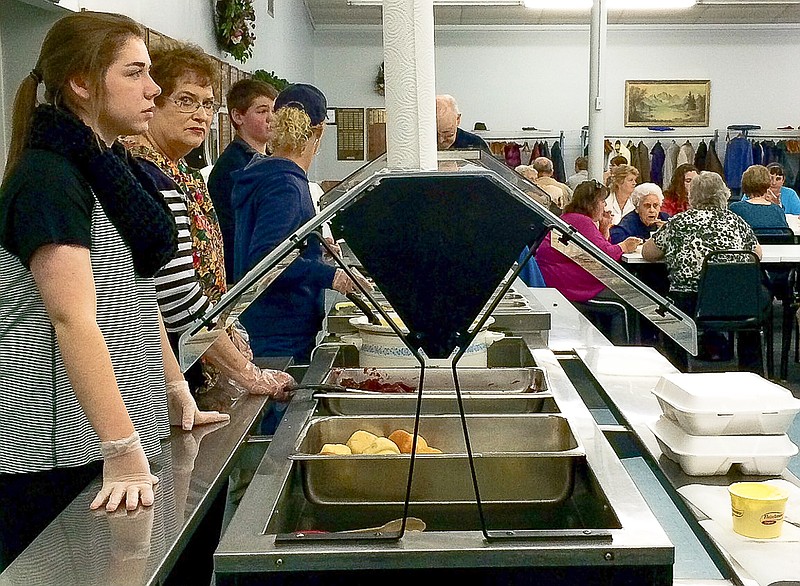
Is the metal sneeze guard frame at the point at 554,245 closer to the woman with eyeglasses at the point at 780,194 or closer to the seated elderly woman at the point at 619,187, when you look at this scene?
the seated elderly woman at the point at 619,187

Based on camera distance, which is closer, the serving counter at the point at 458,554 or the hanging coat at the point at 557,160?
the serving counter at the point at 458,554

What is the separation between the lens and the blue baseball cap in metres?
3.14

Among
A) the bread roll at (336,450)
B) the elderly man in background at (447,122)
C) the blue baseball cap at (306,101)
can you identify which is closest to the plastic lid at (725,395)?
the bread roll at (336,450)

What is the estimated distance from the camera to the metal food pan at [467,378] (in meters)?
2.07

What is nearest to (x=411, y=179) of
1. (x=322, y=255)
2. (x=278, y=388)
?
(x=278, y=388)

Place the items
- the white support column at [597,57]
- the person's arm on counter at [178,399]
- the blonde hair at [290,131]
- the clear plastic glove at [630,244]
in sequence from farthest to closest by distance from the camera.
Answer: the white support column at [597,57] < the clear plastic glove at [630,244] < the blonde hair at [290,131] < the person's arm on counter at [178,399]

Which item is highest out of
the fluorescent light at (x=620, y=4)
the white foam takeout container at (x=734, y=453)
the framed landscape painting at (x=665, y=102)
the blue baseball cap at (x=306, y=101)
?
the fluorescent light at (x=620, y=4)

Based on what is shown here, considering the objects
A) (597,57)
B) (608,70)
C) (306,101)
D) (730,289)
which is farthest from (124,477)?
(608,70)

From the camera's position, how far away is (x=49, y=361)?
4.74ft

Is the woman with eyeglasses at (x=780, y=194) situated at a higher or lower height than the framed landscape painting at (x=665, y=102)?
lower

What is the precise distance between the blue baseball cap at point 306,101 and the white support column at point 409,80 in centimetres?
173

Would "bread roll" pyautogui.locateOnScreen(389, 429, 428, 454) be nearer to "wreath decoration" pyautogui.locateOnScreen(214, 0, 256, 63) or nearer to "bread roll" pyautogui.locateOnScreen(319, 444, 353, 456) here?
"bread roll" pyautogui.locateOnScreen(319, 444, 353, 456)

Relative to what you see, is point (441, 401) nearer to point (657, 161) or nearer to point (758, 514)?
point (758, 514)

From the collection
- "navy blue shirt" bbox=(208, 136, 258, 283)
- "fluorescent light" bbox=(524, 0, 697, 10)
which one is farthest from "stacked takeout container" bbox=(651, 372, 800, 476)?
"fluorescent light" bbox=(524, 0, 697, 10)
